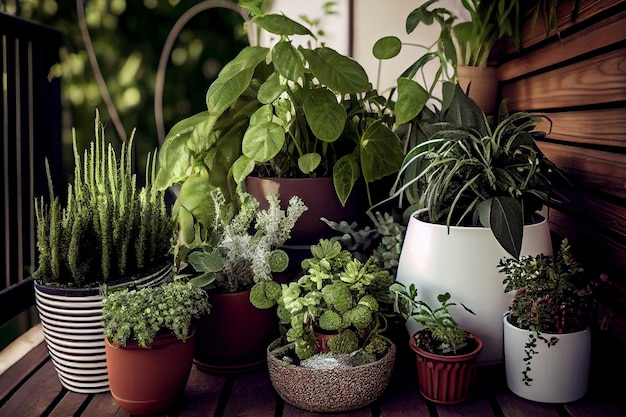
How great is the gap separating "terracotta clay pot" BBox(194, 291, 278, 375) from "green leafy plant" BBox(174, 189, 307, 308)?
0.17 ft

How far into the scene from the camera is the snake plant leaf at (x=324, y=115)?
1.54 m

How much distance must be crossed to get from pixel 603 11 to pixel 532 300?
0.67m

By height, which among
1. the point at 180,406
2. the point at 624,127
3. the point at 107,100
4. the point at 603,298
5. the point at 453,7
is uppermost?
the point at 453,7

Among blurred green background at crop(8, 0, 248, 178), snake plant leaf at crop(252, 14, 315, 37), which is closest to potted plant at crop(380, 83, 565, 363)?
snake plant leaf at crop(252, 14, 315, 37)

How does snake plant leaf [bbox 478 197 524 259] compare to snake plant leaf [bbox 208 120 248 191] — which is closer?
snake plant leaf [bbox 478 197 524 259]

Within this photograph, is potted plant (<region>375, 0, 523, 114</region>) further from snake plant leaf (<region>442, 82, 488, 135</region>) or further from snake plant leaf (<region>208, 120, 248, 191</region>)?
snake plant leaf (<region>208, 120, 248, 191</region>)

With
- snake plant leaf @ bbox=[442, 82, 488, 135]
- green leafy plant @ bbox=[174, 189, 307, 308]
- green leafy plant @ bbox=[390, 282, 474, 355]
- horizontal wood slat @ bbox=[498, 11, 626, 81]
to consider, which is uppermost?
horizontal wood slat @ bbox=[498, 11, 626, 81]

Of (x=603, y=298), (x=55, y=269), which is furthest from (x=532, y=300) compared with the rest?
(x=55, y=269)

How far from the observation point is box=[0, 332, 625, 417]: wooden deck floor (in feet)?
4.22

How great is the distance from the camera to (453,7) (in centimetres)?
222

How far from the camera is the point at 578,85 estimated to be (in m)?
1.53

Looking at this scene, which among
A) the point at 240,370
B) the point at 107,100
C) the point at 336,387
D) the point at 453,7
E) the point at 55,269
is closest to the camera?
the point at 336,387

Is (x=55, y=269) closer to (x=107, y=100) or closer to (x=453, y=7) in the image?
(x=107, y=100)

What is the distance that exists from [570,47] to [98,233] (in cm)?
123
